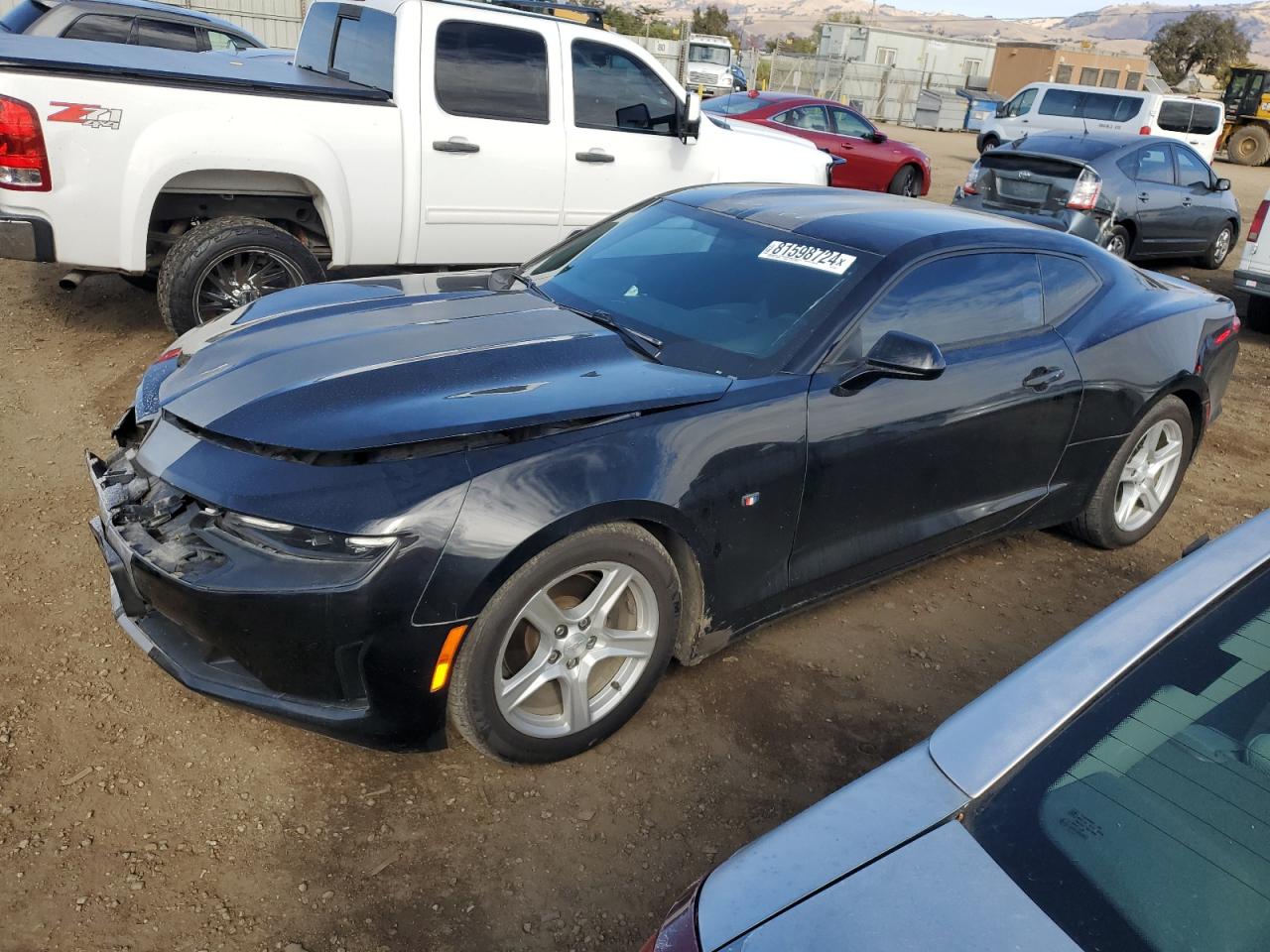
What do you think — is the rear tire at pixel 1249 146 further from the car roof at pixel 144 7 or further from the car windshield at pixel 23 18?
the car windshield at pixel 23 18

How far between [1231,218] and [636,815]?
39.3 feet

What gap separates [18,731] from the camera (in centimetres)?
296

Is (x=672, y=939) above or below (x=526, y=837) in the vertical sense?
above

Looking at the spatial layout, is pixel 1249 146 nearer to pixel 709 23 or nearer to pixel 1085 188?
pixel 1085 188

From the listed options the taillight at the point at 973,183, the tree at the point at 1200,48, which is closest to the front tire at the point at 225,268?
the taillight at the point at 973,183

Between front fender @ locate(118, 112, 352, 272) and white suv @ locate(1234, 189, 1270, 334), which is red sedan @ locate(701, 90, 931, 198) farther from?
front fender @ locate(118, 112, 352, 272)

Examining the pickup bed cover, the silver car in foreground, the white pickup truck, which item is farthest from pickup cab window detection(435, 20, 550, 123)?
the silver car in foreground

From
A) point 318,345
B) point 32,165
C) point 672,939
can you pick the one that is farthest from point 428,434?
point 32,165

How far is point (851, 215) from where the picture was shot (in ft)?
12.6

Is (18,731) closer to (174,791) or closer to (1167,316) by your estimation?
(174,791)

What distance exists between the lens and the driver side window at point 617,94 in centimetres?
679

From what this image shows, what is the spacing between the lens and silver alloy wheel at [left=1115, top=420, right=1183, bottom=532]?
4.56 metres

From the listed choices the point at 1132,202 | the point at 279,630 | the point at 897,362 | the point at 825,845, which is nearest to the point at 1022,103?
the point at 1132,202

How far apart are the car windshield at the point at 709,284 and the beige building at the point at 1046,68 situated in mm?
46160
